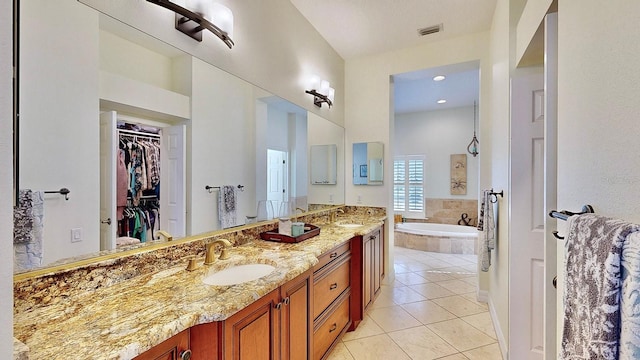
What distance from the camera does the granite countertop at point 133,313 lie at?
750mm

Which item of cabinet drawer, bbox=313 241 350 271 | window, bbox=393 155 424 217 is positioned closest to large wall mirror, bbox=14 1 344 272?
cabinet drawer, bbox=313 241 350 271

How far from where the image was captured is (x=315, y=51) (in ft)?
10.0

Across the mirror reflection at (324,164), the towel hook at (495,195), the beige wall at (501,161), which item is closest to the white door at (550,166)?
the beige wall at (501,161)

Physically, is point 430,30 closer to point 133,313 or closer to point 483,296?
point 483,296

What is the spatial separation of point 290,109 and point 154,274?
6.00 ft

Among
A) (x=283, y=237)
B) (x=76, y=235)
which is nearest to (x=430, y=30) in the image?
(x=283, y=237)

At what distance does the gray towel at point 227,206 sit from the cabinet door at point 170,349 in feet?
3.12

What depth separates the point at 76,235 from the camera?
3.72 feet

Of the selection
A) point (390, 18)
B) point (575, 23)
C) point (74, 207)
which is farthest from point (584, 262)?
point (390, 18)

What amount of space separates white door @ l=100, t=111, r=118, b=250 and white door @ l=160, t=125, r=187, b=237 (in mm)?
265

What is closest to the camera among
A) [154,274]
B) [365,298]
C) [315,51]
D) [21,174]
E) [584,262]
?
[584,262]

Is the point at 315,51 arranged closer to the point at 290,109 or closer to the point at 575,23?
the point at 290,109

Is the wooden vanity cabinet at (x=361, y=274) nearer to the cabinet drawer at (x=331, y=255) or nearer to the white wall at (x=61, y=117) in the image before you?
the cabinet drawer at (x=331, y=255)

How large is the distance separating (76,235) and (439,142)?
6.53 m
